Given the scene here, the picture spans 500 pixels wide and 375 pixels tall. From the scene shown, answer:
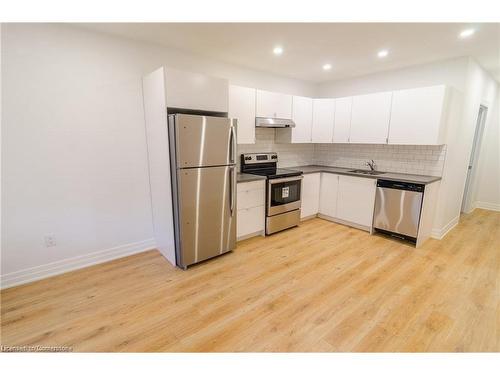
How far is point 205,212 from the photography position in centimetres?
276

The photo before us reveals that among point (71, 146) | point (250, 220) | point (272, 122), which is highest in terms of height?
point (272, 122)

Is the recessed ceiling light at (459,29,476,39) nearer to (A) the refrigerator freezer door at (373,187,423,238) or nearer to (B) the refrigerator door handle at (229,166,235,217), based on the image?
(A) the refrigerator freezer door at (373,187,423,238)

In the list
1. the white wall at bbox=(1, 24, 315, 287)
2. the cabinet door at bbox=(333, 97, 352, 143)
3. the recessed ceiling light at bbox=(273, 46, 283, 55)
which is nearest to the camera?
the white wall at bbox=(1, 24, 315, 287)

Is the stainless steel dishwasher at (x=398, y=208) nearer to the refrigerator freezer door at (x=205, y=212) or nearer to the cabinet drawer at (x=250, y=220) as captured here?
the cabinet drawer at (x=250, y=220)

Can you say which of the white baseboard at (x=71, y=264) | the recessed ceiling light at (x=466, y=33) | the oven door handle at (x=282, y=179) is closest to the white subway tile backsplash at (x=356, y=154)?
the oven door handle at (x=282, y=179)

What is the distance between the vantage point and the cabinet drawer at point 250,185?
10.5ft

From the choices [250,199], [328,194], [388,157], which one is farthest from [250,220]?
[388,157]

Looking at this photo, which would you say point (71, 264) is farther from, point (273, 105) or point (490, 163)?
point (490, 163)

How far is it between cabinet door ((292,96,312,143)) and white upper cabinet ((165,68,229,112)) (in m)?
1.55

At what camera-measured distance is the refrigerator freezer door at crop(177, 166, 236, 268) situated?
8.55 ft

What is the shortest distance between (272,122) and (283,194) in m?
1.11

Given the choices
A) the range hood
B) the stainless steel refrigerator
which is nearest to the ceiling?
the range hood

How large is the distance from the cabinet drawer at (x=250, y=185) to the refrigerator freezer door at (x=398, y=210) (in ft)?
5.67

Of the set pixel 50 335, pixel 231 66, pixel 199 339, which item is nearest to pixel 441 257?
pixel 199 339
